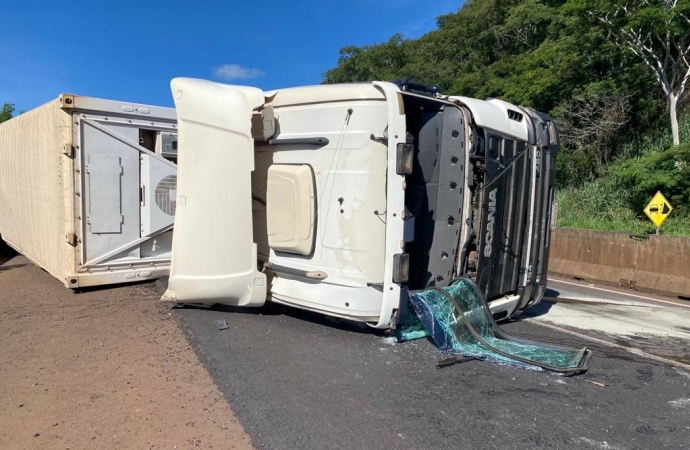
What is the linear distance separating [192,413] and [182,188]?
1927 mm

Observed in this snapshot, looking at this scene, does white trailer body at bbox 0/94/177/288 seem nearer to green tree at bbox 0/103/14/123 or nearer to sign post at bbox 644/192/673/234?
sign post at bbox 644/192/673/234

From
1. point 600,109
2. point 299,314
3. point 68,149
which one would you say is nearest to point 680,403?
point 299,314

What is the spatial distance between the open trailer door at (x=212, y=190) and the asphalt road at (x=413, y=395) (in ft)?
1.76

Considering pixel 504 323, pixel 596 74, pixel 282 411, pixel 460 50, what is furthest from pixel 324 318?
pixel 460 50

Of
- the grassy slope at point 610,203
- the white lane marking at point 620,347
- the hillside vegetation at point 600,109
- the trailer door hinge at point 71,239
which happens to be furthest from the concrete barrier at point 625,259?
the trailer door hinge at point 71,239

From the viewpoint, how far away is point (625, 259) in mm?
9266

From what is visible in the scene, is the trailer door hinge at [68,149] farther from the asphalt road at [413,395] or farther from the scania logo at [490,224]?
the scania logo at [490,224]

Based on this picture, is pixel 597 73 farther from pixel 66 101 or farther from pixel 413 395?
→ pixel 413 395

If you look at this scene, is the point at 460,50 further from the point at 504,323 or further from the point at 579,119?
the point at 504,323

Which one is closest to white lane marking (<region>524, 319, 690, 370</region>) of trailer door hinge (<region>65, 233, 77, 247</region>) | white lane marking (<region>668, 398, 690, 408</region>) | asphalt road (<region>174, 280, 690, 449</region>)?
asphalt road (<region>174, 280, 690, 449</region>)

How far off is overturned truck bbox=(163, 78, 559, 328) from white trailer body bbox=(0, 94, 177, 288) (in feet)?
6.63

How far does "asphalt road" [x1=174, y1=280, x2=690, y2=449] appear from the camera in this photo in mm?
2670

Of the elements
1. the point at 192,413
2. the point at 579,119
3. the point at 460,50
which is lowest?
the point at 192,413

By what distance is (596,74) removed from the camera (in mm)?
16562
